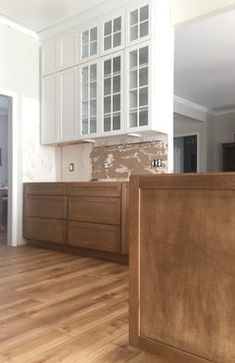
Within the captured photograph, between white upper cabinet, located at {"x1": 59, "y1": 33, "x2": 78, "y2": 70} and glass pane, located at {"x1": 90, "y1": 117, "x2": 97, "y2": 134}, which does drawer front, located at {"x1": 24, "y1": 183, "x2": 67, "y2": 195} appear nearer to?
glass pane, located at {"x1": 90, "y1": 117, "x2": 97, "y2": 134}

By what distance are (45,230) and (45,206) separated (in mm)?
292

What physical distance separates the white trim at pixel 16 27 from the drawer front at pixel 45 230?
2419 mm

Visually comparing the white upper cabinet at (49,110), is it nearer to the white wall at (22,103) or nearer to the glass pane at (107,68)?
the white wall at (22,103)

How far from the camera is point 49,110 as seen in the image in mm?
4328

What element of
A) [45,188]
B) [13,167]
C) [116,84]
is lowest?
[45,188]

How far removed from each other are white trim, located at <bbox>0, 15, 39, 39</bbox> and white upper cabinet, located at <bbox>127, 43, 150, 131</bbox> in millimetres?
1605

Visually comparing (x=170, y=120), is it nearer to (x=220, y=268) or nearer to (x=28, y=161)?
(x=28, y=161)

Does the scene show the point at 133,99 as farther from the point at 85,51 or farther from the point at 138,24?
the point at 85,51

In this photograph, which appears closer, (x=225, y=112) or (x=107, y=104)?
(x=107, y=104)

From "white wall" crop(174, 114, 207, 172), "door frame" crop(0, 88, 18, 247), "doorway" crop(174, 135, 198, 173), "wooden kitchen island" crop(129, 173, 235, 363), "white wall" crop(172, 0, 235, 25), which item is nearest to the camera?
"wooden kitchen island" crop(129, 173, 235, 363)

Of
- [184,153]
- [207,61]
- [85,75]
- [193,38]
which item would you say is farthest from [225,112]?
[85,75]

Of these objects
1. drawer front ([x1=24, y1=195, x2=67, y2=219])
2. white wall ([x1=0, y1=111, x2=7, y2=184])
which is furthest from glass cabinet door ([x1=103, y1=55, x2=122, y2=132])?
white wall ([x1=0, y1=111, x2=7, y2=184])

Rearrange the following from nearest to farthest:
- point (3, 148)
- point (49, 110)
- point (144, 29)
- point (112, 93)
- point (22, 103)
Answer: point (144, 29), point (112, 93), point (22, 103), point (49, 110), point (3, 148)

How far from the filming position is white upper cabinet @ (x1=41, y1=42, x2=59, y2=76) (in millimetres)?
4227
